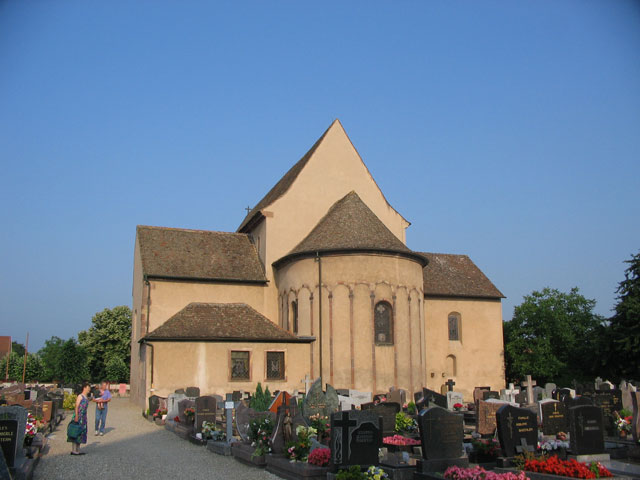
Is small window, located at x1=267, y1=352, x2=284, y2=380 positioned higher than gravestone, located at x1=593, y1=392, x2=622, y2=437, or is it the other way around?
small window, located at x1=267, y1=352, x2=284, y2=380

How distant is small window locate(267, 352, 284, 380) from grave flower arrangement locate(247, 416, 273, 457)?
13.5 metres

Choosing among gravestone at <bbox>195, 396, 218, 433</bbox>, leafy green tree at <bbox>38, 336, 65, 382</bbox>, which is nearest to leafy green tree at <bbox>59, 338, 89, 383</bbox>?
leafy green tree at <bbox>38, 336, 65, 382</bbox>

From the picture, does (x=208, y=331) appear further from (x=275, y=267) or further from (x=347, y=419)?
(x=347, y=419)

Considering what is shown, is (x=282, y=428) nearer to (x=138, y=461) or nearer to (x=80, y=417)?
(x=138, y=461)

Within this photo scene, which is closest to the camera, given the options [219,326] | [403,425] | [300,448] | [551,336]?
[300,448]

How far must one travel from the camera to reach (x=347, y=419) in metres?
11.9

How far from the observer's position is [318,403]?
1791 cm

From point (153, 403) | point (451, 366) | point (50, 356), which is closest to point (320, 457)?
point (153, 403)

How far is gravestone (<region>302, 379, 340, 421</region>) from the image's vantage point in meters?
17.7

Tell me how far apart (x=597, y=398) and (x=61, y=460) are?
15.6 m

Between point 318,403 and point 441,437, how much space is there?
638cm

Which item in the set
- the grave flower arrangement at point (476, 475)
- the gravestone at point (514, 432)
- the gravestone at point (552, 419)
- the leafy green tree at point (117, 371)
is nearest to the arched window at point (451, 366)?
the gravestone at point (552, 419)

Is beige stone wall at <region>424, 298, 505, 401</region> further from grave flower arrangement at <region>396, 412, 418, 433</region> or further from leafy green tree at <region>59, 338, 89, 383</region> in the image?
leafy green tree at <region>59, 338, 89, 383</region>

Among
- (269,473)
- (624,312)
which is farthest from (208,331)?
(624,312)
